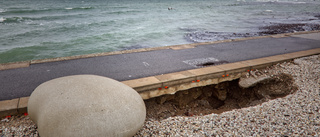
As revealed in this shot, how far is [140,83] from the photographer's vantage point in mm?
5344

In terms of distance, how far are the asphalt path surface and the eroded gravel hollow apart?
967 mm

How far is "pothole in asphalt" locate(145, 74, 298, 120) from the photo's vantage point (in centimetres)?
581

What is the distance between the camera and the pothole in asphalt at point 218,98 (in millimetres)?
5809

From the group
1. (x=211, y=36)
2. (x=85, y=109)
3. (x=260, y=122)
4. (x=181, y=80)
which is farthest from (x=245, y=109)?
(x=211, y=36)

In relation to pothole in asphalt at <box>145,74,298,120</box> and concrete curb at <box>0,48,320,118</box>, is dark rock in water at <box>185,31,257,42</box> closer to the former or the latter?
concrete curb at <box>0,48,320,118</box>

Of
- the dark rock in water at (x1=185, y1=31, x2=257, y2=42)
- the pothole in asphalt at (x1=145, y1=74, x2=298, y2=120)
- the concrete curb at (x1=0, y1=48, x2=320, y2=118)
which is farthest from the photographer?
the dark rock in water at (x1=185, y1=31, x2=257, y2=42)

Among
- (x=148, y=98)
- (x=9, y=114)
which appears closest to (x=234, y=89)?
(x=148, y=98)

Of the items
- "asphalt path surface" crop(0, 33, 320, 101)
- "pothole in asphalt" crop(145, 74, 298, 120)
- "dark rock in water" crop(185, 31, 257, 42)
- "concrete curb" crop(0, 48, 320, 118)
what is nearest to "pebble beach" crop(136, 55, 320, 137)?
"pothole in asphalt" crop(145, 74, 298, 120)

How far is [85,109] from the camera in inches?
127

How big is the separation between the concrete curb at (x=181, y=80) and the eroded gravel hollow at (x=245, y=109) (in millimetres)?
210

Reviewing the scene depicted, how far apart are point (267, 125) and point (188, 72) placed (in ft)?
8.32

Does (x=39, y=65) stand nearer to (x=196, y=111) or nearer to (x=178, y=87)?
(x=178, y=87)

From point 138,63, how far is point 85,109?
384 cm

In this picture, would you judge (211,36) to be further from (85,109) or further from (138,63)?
(85,109)
